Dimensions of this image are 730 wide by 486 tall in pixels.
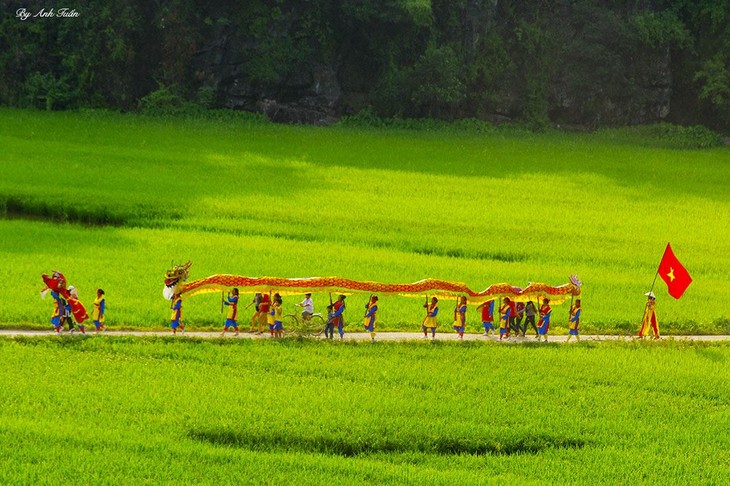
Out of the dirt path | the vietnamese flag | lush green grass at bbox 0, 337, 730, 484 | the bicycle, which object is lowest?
lush green grass at bbox 0, 337, 730, 484

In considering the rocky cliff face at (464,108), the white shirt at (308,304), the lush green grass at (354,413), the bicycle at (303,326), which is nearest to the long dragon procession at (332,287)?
the white shirt at (308,304)

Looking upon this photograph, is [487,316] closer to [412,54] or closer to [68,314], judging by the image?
[68,314]

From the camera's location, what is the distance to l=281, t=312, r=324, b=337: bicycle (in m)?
22.8

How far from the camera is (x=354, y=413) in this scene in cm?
1856

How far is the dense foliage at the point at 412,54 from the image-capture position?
5516 cm

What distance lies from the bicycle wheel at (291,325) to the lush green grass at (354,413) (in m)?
0.49

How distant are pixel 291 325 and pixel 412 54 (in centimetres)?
3881

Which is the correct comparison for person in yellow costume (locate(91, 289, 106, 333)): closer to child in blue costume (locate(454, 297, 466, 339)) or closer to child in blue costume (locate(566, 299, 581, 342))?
child in blue costume (locate(454, 297, 466, 339))

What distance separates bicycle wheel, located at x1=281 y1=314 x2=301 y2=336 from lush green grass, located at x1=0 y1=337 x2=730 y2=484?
19.3 inches

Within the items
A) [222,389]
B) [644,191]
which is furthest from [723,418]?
[644,191]

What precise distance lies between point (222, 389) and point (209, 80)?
3849 centimetres

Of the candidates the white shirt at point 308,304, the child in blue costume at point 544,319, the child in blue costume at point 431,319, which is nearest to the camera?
the white shirt at point 308,304

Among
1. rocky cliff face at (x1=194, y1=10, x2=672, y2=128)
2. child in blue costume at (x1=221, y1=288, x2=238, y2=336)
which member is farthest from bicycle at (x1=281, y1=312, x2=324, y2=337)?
rocky cliff face at (x1=194, y1=10, x2=672, y2=128)

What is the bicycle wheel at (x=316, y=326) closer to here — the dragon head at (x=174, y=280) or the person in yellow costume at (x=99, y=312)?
the dragon head at (x=174, y=280)
